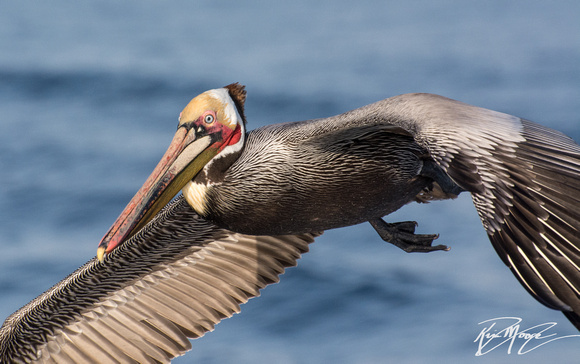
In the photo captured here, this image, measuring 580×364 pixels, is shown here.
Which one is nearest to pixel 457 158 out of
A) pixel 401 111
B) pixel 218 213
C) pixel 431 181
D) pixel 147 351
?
pixel 401 111

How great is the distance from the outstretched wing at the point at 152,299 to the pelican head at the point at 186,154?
126 centimetres

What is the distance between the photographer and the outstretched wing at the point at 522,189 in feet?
16.9

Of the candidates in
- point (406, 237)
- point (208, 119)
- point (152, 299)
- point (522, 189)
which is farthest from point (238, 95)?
point (522, 189)

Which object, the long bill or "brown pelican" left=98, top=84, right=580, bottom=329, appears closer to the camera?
"brown pelican" left=98, top=84, right=580, bottom=329

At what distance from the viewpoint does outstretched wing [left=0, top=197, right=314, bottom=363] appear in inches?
306

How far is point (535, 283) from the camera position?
5.11 metres

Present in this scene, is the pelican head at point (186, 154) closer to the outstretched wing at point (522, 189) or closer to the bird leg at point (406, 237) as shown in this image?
the outstretched wing at point (522, 189)

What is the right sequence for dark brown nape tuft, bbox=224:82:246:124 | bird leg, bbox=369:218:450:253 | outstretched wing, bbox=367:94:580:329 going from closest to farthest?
outstretched wing, bbox=367:94:580:329 → dark brown nape tuft, bbox=224:82:246:124 → bird leg, bbox=369:218:450:253

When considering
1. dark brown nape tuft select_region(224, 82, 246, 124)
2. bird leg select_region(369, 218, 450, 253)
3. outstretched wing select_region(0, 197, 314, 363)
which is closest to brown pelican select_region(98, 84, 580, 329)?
dark brown nape tuft select_region(224, 82, 246, 124)

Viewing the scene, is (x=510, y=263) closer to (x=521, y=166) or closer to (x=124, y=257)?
(x=521, y=166)

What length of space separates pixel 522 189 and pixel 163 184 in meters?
2.35

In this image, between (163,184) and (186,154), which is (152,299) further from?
(186,154)

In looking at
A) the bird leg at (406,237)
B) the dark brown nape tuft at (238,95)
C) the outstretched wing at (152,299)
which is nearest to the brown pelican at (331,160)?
the dark brown nape tuft at (238,95)

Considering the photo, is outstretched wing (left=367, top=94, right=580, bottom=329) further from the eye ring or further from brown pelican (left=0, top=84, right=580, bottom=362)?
the eye ring
